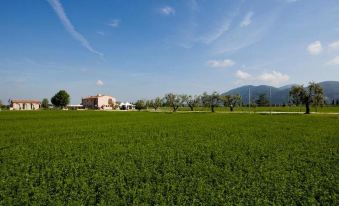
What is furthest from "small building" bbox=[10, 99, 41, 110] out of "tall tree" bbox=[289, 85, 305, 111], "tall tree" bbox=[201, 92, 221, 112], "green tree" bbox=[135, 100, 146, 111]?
"tall tree" bbox=[289, 85, 305, 111]

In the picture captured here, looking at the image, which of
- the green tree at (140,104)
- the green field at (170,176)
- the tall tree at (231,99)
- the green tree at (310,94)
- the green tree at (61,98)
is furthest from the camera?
the green tree at (61,98)

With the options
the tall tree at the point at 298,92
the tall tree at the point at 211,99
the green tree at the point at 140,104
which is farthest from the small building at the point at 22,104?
the tall tree at the point at 298,92

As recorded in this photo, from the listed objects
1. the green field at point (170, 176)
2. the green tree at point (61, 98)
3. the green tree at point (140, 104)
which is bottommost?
the green field at point (170, 176)

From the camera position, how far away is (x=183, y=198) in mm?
8836

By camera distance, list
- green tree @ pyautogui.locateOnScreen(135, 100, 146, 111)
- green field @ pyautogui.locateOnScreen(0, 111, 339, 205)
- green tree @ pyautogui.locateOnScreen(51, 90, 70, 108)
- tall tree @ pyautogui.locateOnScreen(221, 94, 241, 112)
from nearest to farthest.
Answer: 1. green field @ pyautogui.locateOnScreen(0, 111, 339, 205)
2. tall tree @ pyautogui.locateOnScreen(221, 94, 241, 112)
3. green tree @ pyautogui.locateOnScreen(135, 100, 146, 111)
4. green tree @ pyautogui.locateOnScreen(51, 90, 70, 108)

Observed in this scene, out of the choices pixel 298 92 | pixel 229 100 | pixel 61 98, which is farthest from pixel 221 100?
pixel 61 98

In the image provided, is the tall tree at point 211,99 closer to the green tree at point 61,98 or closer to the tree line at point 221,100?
the tree line at point 221,100

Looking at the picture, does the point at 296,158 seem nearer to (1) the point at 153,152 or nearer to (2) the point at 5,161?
(1) the point at 153,152

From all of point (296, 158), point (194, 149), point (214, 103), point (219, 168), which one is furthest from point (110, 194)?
point (214, 103)

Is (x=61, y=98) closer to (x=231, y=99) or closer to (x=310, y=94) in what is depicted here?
(x=231, y=99)

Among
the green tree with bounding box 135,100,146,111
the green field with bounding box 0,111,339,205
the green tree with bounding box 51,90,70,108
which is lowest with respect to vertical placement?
the green field with bounding box 0,111,339,205

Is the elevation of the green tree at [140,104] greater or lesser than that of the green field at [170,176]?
greater

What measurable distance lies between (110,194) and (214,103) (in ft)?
385

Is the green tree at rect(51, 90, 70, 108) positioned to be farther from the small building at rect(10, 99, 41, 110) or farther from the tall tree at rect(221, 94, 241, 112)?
the tall tree at rect(221, 94, 241, 112)
